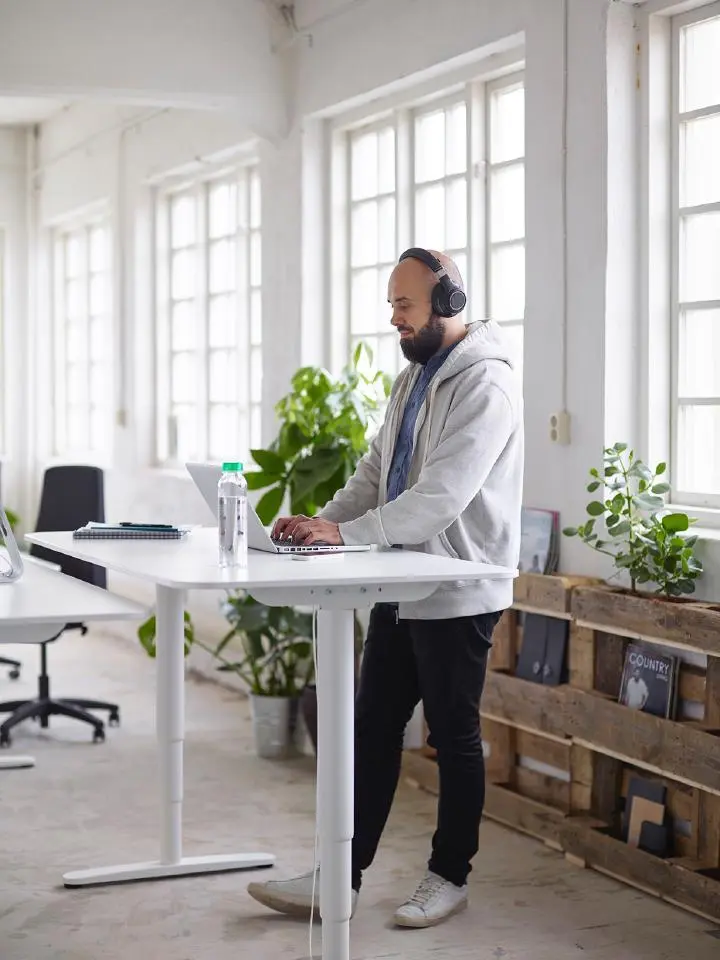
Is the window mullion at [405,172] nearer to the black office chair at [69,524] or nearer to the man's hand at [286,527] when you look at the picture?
Answer: the black office chair at [69,524]

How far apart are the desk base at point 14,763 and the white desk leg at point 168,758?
51.5 inches

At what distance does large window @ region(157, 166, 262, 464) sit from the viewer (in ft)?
22.3

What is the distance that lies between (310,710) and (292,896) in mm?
1529

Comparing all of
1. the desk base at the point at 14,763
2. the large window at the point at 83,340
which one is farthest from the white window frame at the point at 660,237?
the large window at the point at 83,340

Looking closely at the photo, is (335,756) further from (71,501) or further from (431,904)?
(71,501)

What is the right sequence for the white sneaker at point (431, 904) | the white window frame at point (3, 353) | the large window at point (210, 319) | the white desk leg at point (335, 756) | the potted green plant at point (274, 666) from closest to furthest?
the white desk leg at point (335, 756)
the white sneaker at point (431, 904)
the potted green plant at point (274, 666)
the large window at point (210, 319)
the white window frame at point (3, 353)

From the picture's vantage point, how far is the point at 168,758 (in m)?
3.79

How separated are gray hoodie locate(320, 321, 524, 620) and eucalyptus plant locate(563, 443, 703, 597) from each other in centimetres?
59

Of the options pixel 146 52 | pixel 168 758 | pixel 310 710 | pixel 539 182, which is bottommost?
pixel 310 710

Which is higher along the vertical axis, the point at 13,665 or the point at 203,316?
the point at 203,316

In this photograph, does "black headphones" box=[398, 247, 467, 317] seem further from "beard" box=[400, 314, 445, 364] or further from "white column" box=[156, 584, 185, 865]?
"white column" box=[156, 584, 185, 865]

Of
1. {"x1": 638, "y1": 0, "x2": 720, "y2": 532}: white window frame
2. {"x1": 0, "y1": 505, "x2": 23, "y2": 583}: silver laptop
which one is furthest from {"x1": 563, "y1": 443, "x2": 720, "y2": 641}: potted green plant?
{"x1": 0, "y1": 505, "x2": 23, "y2": 583}: silver laptop

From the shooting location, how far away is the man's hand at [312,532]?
3.14 meters

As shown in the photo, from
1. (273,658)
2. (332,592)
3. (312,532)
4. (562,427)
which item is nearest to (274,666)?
(273,658)
